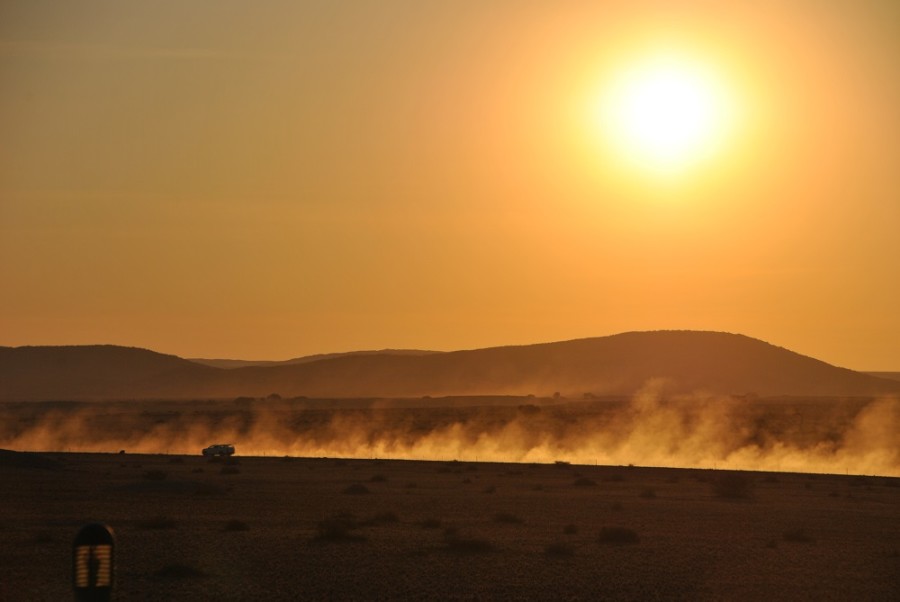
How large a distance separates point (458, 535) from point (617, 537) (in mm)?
3860

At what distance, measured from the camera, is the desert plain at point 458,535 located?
2561 centimetres

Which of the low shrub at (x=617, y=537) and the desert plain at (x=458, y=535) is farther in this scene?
the low shrub at (x=617, y=537)

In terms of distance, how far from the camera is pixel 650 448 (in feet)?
317

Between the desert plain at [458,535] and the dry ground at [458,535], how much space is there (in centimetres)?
7

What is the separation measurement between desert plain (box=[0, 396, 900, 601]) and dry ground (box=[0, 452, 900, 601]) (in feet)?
0.23

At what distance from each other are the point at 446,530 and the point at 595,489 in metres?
19.0

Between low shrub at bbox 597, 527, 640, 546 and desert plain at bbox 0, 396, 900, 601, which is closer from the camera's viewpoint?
desert plain at bbox 0, 396, 900, 601

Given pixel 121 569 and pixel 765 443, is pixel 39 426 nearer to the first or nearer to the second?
pixel 765 443

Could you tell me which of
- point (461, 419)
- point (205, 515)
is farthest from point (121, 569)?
point (461, 419)

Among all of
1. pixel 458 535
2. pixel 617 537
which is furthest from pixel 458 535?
pixel 617 537

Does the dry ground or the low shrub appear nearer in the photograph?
the dry ground

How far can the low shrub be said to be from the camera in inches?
1304

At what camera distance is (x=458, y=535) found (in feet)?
109

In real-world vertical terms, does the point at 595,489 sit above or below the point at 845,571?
above
